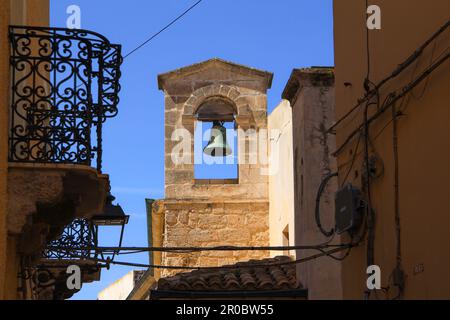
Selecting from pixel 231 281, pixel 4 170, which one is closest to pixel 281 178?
pixel 231 281

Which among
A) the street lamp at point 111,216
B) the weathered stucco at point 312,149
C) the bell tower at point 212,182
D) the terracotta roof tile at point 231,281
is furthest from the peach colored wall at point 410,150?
the bell tower at point 212,182

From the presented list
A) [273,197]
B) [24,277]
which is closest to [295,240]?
[273,197]

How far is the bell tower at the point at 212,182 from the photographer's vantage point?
21.4 metres

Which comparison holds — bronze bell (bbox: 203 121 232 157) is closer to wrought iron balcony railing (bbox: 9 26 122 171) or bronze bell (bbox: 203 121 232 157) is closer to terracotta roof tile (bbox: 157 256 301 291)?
terracotta roof tile (bbox: 157 256 301 291)

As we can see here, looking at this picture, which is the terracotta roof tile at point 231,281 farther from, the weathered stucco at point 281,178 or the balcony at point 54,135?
the balcony at point 54,135

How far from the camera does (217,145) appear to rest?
2056cm

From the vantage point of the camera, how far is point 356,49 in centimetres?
1223

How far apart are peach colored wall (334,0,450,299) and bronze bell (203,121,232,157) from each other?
26.7 ft

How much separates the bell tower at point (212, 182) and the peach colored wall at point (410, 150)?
29.6ft

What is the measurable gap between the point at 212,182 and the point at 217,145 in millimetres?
1443

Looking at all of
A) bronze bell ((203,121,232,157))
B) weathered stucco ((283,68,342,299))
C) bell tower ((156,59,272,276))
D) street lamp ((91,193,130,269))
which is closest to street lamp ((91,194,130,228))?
street lamp ((91,193,130,269))

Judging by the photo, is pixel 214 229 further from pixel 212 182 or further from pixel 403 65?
pixel 403 65
